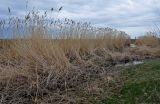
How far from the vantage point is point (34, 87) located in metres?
6.43

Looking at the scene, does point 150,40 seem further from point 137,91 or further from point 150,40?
point 137,91

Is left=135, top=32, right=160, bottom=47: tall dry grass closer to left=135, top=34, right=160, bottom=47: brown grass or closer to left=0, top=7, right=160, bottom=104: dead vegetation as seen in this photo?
left=135, top=34, right=160, bottom=47: brown grass

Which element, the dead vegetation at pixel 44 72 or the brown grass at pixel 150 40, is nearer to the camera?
the dead vegetation at pixel 44 72

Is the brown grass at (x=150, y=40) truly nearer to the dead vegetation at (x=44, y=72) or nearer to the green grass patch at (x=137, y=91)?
the dead vegetation at (x=44, y=72)

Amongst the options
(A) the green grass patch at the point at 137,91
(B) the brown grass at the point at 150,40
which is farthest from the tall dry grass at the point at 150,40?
(A) the green grass patch at the point at 137,91

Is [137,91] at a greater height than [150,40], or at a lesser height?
lesser

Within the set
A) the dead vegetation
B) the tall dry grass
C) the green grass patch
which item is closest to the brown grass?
the tall dry grass

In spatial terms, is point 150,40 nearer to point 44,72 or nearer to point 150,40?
point 150,40

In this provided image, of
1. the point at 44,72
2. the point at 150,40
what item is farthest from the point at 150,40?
the point at 44,72

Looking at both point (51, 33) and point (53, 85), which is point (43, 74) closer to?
point (53, 85)

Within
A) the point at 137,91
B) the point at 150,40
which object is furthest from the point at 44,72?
the point at 150,40

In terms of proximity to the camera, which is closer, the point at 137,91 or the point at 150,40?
the point at 137,91

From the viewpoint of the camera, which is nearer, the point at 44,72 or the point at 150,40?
the point at 44,72

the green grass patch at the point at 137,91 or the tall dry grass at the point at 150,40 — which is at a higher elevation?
the tall dry grass at the point at 150,40
